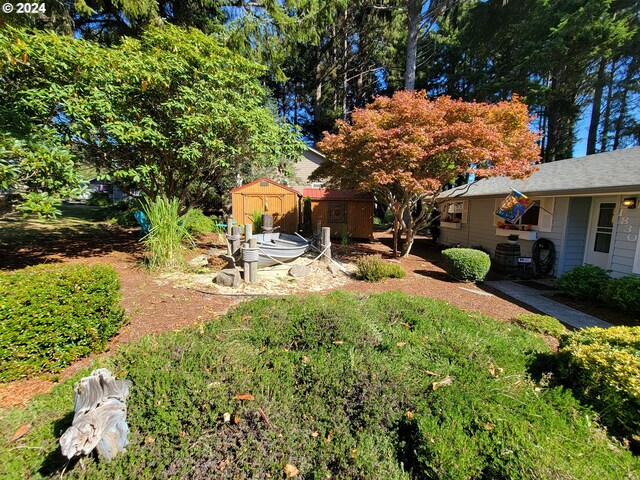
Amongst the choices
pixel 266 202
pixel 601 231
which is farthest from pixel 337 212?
pixel 601 231

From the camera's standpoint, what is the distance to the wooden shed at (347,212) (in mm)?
14570

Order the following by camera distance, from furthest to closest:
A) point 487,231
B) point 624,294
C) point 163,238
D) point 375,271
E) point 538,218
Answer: point 487,231 → point 538,218 → point 375,271 → point 163,238 → point 624,294

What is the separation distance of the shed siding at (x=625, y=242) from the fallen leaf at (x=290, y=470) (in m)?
8.72

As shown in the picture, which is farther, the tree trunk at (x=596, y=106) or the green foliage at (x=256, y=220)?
the tree trunk at (x=596, y=106)

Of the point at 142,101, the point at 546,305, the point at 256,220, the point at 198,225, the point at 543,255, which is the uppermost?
the point at 142,101

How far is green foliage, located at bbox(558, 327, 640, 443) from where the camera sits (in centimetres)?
212

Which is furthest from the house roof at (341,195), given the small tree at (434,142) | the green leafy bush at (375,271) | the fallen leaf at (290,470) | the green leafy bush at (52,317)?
the fallen leaf at (290,470)

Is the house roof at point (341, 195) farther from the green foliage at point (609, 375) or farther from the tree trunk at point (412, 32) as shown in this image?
the green foliage at point (609, 375)

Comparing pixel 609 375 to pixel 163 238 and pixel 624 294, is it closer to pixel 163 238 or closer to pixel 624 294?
pixel 624 294

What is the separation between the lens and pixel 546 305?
19.6 ft

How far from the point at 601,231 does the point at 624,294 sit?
2955 millimetres

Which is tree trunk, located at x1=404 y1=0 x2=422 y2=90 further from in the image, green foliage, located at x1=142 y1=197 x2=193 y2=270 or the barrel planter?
green foliage, located at x1=142 y1=197 x2=193 y2=270

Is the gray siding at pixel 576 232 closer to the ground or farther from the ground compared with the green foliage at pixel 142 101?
closer to the ground

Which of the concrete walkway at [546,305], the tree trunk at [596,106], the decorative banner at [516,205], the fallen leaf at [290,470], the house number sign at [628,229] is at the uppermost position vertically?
the tree trunk at [596,106]
